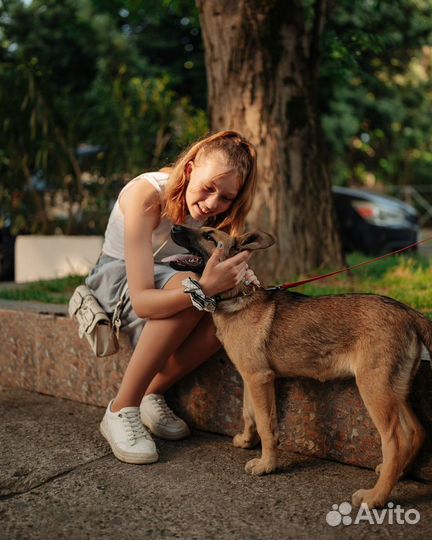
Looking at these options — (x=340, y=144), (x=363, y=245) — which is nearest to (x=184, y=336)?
(x=363, y=245)

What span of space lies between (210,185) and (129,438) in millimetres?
1255

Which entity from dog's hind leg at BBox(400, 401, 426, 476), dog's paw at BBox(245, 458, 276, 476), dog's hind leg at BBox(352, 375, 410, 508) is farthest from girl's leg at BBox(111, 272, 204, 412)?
dog's hind leg at BBox(400, 401, 426, 476)

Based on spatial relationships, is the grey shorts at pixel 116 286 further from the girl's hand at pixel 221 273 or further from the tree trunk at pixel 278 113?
the tree trunk at pixel 278 113

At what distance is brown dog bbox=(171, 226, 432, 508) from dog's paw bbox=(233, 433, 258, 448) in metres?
0.25

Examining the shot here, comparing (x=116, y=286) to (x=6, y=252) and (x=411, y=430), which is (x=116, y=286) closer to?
(x=411, y=430)

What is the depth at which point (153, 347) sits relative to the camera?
3186 mm

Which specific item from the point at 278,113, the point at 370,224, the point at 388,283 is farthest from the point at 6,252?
the point at 388,283

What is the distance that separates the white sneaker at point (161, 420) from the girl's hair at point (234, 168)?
993mm

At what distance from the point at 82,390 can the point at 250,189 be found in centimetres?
172

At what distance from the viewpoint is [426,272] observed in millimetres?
5406

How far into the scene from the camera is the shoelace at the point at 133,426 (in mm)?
3125

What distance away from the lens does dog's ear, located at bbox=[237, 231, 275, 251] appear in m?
2.82

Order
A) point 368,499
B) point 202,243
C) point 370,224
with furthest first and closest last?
point 370,224, point 202,243, point 368,499

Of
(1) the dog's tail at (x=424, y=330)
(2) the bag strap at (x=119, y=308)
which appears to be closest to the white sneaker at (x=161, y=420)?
(2) the bag strap at (x=119, y=308)
